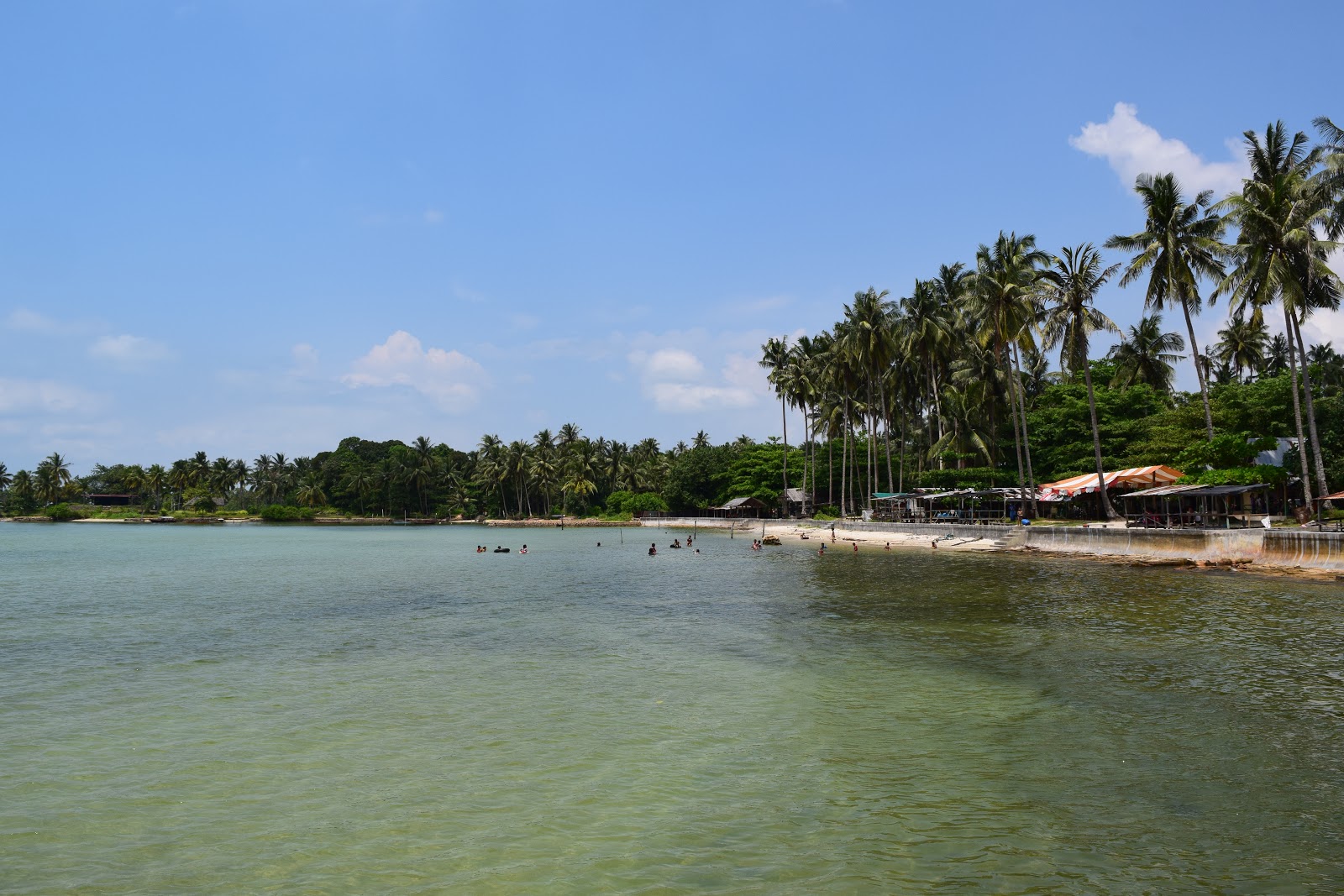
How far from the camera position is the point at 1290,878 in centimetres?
646

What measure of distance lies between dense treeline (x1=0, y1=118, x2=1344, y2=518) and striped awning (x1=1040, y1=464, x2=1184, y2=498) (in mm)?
1665

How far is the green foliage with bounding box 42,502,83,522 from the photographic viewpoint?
154750 mm

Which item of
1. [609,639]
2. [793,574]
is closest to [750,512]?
[793,574]

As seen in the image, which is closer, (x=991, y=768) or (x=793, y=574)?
(x=991, y=768)

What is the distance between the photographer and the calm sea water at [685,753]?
22.6 ft

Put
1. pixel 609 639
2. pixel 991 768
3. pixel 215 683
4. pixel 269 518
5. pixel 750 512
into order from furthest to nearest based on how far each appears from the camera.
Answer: pixel 269 518 < pixel 750 512 < pixel 609 639 < pixel 215 683 < pixel 991 768

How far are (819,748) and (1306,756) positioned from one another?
5747 millimetres

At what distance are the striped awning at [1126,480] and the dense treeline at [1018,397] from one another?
166 cm

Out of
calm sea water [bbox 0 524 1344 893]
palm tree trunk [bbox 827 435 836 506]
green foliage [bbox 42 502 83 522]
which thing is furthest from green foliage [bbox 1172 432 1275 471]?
green foliage [bbox 42 502 83 522]

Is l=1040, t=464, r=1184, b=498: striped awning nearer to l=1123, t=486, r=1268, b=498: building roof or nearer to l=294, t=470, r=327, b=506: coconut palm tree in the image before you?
l=1123, t=486, r=1268, b=498: building roof

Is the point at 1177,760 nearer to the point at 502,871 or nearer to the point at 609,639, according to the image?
the point at 502,871

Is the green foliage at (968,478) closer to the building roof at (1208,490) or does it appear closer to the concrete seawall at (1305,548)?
the building roof at (1208,490)

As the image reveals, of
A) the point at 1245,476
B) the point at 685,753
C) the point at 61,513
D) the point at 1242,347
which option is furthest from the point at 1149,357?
the point at 61,513

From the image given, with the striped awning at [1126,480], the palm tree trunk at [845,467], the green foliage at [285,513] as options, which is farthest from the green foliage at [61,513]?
the striped awning at [1126,480]
